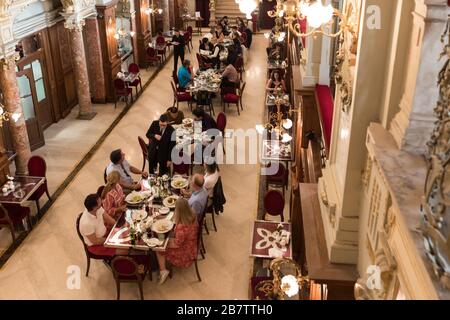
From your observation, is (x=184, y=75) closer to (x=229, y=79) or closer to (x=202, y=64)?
(x=229, y=79)

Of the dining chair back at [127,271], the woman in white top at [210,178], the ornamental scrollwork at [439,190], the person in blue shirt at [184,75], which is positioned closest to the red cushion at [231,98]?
the person in blue shirt at [184,75]

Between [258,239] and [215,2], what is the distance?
1970 cm

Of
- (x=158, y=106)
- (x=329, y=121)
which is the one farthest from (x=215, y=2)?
(x=329, y=121)

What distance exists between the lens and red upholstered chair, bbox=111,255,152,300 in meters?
6.59

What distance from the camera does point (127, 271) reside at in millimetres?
6719

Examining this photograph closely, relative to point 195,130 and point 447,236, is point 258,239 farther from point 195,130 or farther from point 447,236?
point 447,236

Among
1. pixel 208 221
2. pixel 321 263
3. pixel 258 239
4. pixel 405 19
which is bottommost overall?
pixel 208 221

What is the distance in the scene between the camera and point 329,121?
6.04 meters

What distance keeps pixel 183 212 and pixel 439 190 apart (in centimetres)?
501

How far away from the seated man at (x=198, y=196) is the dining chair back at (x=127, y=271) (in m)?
1.15

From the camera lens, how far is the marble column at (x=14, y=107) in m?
9.34

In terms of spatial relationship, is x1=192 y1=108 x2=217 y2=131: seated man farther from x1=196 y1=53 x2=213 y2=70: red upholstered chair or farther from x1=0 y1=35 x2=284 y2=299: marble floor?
x1=196 y1=53 x2=213 y2=70: red upholstered chair

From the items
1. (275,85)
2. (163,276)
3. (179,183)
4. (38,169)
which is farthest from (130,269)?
(275,85)

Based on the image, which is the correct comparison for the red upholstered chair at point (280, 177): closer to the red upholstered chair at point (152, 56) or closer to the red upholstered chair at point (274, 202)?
the red upholstered chair at point (274, 202)
